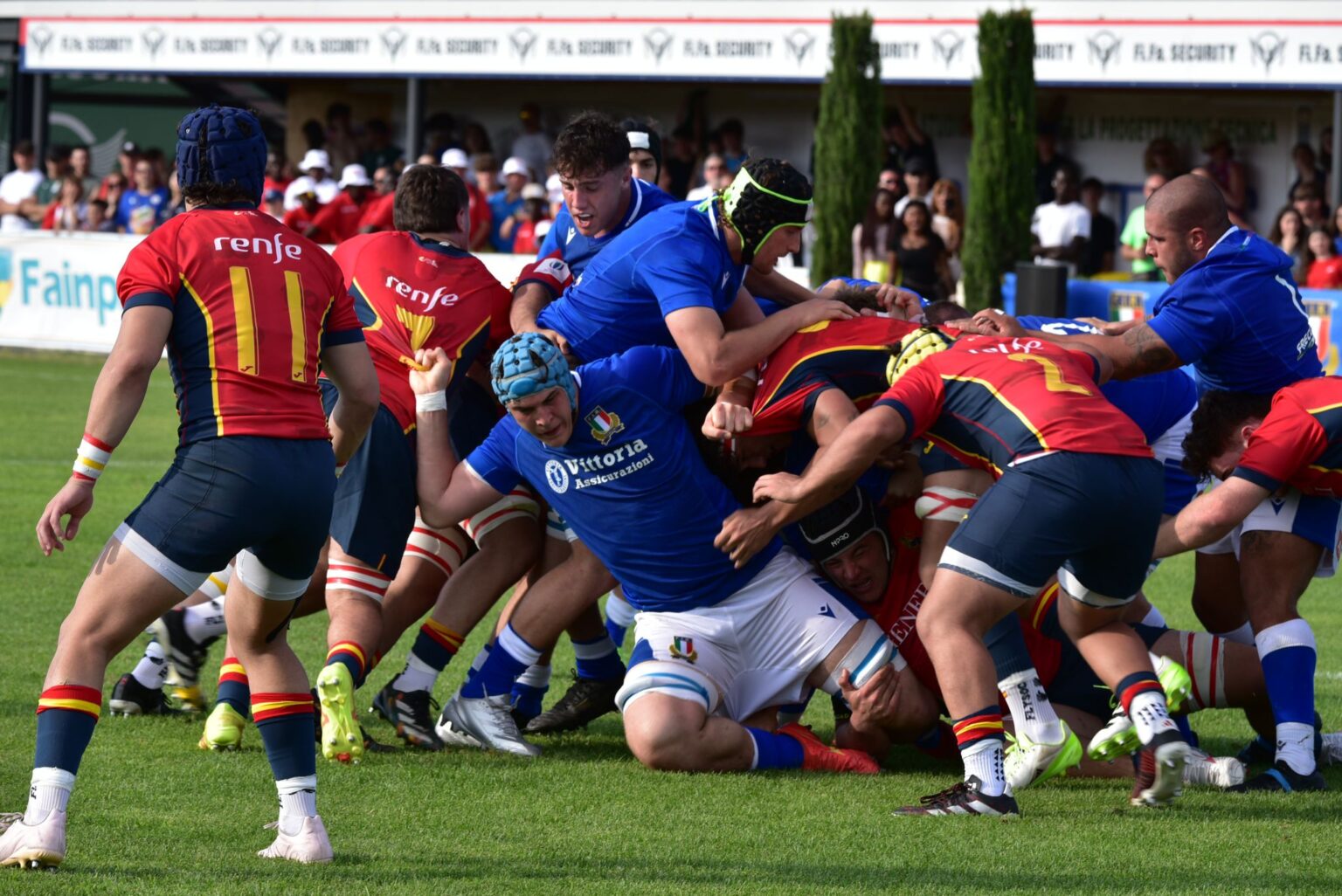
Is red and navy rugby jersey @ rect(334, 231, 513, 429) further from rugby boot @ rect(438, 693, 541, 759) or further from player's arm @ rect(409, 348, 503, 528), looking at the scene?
rugby boot @ rect(438, 693, 541, 759)

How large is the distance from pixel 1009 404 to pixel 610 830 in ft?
5.52

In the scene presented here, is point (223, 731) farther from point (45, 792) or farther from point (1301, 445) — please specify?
point (1301, 445)

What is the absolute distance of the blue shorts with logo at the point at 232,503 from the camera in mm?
4422

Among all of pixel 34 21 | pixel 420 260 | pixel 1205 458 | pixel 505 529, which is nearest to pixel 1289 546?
pixel 1205 458

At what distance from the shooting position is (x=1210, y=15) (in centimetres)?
1875

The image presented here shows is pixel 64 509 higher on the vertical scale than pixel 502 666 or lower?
higher

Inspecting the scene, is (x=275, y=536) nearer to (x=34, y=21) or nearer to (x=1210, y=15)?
(x=1210, y=15)

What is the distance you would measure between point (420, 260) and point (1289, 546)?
3.16 metres

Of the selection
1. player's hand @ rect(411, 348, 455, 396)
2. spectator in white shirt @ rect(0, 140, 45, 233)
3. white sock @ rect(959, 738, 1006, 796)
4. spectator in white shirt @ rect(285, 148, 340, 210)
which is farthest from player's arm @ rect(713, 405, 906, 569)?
spectator in white shirt @ rect(0, 140, 45, 233)

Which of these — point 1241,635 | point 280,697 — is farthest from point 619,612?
point 280,697

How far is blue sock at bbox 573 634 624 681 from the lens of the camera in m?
6.64

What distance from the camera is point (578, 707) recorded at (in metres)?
6.57

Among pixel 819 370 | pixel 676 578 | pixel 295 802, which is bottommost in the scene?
pixel 295 802

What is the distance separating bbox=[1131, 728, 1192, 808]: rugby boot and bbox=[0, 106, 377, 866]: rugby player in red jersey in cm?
231
